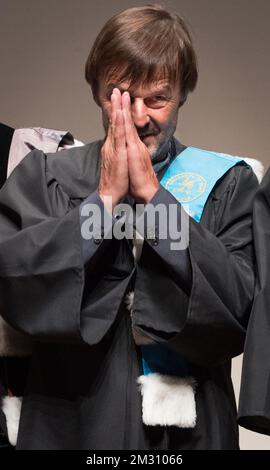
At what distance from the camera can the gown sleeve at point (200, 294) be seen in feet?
6.23

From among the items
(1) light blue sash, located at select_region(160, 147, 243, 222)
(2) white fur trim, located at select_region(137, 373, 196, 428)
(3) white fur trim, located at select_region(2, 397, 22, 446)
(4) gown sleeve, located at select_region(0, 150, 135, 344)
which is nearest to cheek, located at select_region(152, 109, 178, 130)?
(1) light blue sash, located at select_region(160, 147, 243, 222)

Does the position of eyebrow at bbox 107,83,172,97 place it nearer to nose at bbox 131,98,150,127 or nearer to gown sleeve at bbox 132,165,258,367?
nose at bbox 131,98,150,127

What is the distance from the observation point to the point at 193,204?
2.08 metres

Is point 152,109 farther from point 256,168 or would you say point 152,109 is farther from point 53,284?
point 53,284

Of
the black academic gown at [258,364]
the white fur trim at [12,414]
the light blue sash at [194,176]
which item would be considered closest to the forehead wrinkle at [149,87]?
the light blue sash at [194,176]

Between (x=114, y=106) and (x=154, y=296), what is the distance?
363mm

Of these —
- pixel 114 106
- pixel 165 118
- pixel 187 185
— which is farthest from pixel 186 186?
pixel 114 106

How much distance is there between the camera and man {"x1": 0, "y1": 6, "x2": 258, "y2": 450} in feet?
6.31

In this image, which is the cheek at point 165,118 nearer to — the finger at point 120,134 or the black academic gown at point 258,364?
the finger at point 120,134

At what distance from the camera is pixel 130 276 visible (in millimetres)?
2014

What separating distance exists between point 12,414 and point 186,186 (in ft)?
1.87

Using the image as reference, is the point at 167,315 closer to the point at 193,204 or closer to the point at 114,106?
the point at 193,204

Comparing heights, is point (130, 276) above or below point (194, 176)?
below
